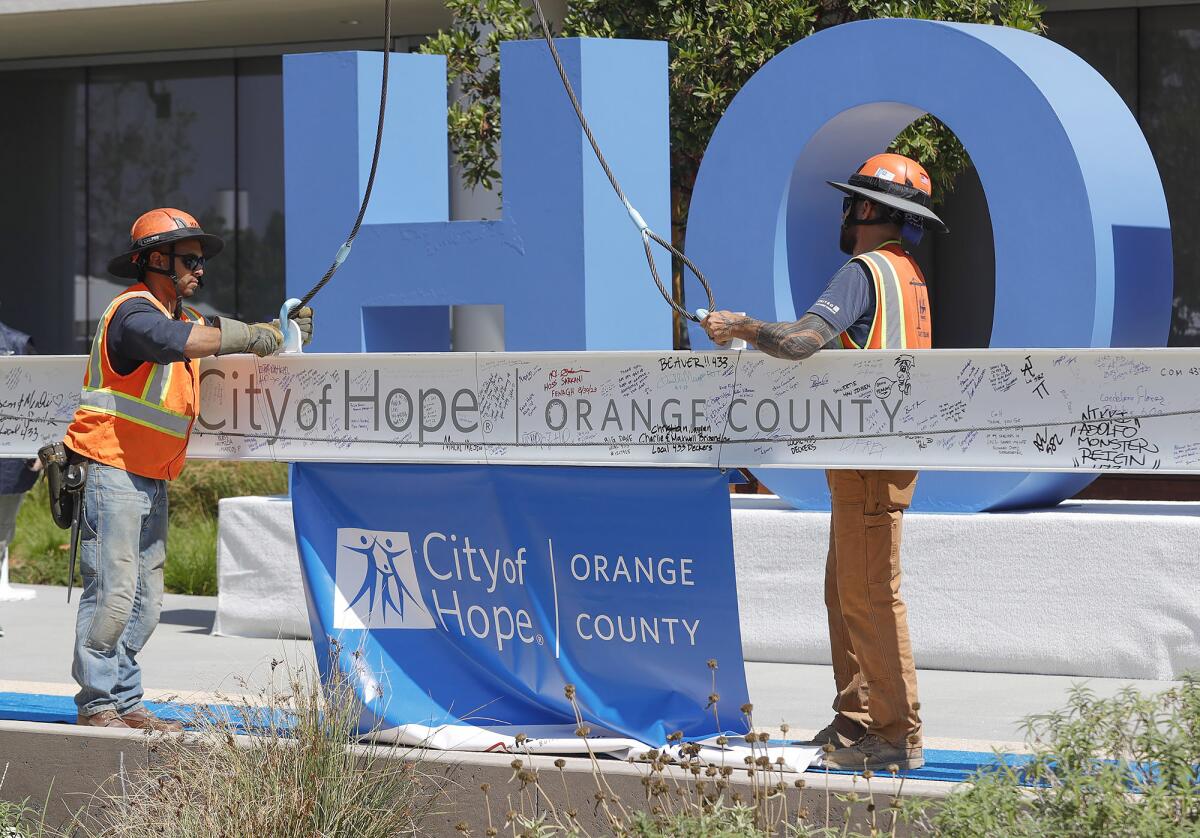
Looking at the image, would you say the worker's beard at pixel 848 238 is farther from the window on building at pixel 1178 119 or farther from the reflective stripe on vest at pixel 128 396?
the window on building at pixel 1178 119

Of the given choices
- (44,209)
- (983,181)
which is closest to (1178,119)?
(983,181)

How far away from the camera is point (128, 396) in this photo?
19.5 feet

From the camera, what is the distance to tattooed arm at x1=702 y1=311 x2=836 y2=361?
17.4ft

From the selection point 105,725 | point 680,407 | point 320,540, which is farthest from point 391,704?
point 680,407

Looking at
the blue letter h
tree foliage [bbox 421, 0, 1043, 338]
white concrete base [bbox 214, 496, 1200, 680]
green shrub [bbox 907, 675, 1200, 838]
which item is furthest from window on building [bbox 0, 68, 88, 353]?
green shrub [bbox 907, 675, 1200, 838]

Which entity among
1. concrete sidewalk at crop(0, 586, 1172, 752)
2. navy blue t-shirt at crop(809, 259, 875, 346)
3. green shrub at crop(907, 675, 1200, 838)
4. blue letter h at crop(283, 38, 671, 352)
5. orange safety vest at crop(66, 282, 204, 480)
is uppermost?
blue letter h at crop(283, 38, 671, 352)

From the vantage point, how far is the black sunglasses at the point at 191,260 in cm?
610

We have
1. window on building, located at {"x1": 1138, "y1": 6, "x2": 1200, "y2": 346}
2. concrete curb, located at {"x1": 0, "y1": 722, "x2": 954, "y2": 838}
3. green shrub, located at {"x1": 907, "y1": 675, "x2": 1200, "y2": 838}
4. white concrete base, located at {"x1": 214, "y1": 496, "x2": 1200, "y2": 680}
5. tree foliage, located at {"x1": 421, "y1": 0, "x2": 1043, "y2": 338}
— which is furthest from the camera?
window on building, located at {"x1": 1138, "y1": 6, "x2": 1200, "y2": 346}

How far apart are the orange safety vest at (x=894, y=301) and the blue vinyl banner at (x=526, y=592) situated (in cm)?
73

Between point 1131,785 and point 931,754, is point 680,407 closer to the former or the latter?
point 931,754

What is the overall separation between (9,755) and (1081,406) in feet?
12.8

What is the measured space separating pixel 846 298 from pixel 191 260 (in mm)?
2451

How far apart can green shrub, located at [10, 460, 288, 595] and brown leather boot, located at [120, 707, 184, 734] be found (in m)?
5.28

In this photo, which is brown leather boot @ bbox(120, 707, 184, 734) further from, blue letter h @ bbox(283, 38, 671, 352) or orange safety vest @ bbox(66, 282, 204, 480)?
blue letter h @ bbox(283, 38, 671, 352)
